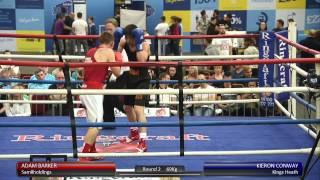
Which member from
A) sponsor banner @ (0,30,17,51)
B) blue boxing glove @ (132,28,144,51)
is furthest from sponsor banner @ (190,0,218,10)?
blue boxing glove @ (132,28,144,51)

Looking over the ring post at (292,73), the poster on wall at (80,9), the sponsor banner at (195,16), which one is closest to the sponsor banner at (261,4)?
the sponsor banner at (195,16)

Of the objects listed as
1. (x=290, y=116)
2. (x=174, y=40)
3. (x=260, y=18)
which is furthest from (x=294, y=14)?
(x=290, y=116)

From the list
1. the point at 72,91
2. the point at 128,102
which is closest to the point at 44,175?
the point at 72,91

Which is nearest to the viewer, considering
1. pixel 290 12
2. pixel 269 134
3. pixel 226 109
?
pixel 269 134

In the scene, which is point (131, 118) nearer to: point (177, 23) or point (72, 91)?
point (72, 91)

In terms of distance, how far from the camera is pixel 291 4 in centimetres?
1461

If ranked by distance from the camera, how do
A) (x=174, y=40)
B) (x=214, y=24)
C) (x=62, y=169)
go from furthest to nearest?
1. (x=214, y=24)
2. (x=174, y=40)
3. (x=62, y=169)

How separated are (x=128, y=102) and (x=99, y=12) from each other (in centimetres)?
1046

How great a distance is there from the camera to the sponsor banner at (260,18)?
14.7 m

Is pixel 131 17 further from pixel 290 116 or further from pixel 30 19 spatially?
pixel 290 116

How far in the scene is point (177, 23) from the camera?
13.4 metres

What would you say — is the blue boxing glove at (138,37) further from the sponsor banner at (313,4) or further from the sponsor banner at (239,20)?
the sponsor banner at (313,4)

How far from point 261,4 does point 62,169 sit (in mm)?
12140

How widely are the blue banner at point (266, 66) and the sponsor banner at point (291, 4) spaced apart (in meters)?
9.57
